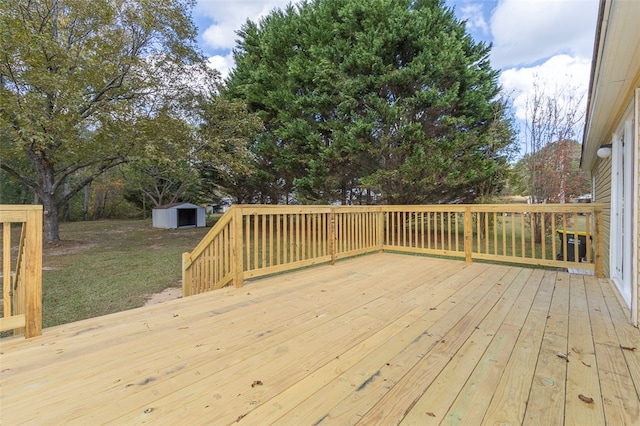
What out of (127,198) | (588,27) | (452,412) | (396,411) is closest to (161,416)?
(396,411)

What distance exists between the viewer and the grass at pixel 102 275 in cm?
404

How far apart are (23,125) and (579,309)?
34.4 feet

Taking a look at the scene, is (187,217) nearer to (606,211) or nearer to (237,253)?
(237,253)

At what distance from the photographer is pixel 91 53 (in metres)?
7.89

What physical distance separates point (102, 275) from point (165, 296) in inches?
85.3

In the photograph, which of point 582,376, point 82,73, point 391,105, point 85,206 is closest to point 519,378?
point 582,376

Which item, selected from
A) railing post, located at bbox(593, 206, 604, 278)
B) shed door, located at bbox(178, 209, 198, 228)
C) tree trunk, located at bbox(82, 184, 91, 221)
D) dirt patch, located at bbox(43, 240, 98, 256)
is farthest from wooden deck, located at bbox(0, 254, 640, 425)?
tree trunk, located at bbox(82, 184, 91, 221)

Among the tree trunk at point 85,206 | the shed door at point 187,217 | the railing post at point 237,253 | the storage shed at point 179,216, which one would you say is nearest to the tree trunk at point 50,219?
the storage shed at point 179,216

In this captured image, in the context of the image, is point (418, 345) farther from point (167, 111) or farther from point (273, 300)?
point (167, 111)

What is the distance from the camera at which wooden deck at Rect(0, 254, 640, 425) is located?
130 cm

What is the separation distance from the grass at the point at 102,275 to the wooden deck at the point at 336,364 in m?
2.17

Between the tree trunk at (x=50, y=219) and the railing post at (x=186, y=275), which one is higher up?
the tree trunk at (x=50, y=219)

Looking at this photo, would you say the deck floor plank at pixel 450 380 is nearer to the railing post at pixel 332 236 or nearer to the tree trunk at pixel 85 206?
the railing post at pixel 332 236

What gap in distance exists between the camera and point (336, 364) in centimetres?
169
